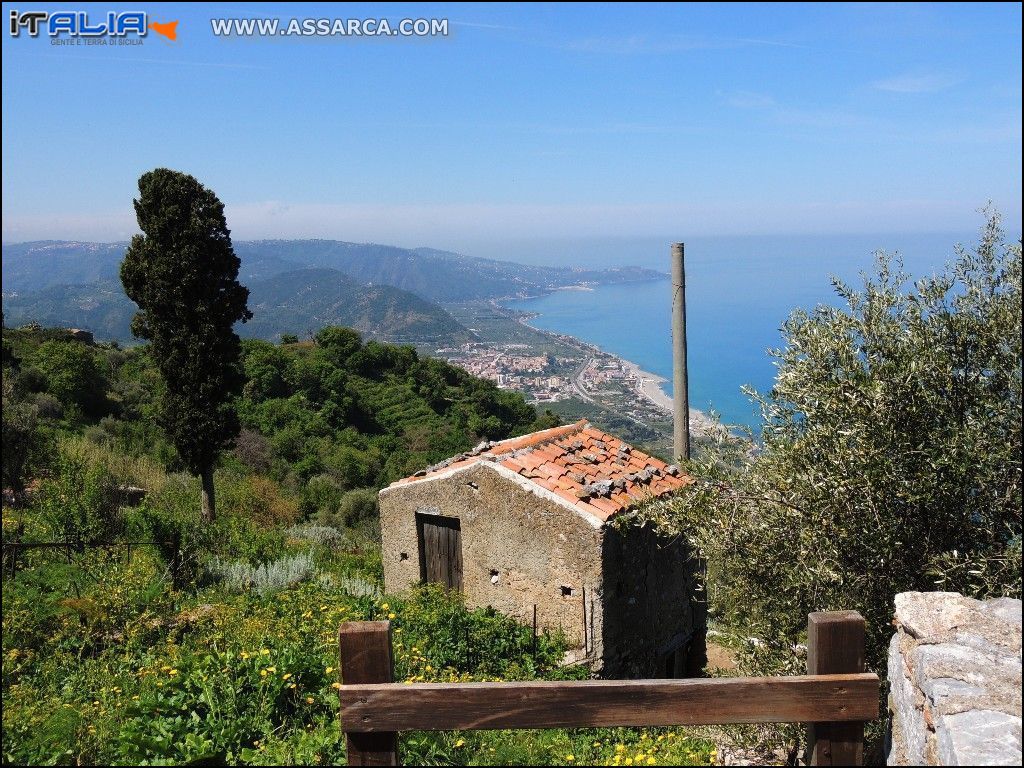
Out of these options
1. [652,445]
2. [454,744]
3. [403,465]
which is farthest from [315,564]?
[652,445]

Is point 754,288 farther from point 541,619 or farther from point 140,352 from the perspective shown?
point 541,619

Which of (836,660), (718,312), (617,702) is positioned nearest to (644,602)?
(836,660)

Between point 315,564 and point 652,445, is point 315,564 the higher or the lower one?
the higher one

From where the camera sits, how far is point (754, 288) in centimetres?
11731

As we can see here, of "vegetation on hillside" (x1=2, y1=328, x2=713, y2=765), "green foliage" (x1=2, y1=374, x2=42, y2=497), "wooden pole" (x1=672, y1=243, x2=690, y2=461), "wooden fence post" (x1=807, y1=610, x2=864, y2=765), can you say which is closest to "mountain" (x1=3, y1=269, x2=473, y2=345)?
"vegetation on hillside" (x1=2, y1=328, x2=713, y2=765)

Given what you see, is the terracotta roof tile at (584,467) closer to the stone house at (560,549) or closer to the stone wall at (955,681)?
the stone house at (560,549)

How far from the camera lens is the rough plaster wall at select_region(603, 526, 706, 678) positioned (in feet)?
29.3

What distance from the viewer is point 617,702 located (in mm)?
3266

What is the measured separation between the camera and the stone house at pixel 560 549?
8867mm

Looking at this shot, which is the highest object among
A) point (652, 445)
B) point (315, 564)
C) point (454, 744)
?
point (454, 744)

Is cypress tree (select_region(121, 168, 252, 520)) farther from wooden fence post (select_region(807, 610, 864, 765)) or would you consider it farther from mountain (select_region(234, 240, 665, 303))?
mountain (select_region(234, 240, 665, 303))

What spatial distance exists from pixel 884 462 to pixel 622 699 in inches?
119

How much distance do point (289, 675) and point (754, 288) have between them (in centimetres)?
11978

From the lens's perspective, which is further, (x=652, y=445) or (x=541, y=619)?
(x=652, y=445)
